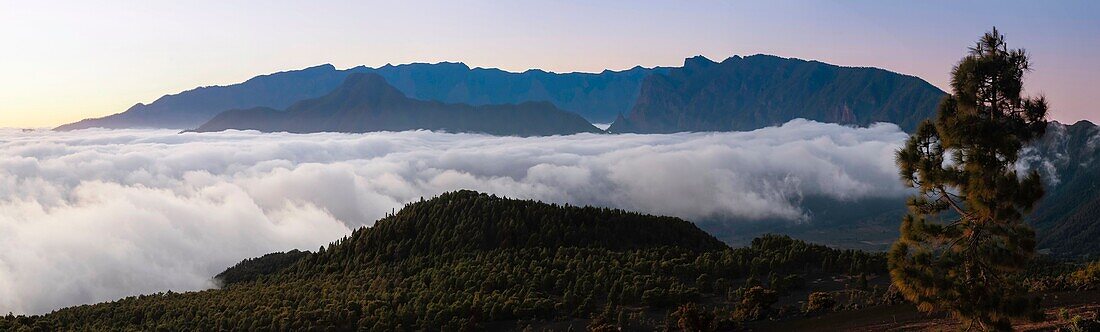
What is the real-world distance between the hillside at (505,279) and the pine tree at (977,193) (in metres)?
16.6

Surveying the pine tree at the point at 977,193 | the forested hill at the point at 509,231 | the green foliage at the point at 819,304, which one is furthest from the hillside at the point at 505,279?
the pine tree at the point at 977,193

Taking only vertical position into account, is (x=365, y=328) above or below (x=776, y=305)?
below

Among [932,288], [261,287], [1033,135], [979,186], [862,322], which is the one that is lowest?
[261,287]

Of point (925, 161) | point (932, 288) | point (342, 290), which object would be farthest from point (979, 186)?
point (342, 290)

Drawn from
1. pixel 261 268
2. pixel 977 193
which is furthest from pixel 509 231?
pixel 977 193

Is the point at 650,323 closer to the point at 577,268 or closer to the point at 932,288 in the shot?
the point at 577,268

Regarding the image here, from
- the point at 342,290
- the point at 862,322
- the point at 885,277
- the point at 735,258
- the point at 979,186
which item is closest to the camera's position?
the point at 979,186

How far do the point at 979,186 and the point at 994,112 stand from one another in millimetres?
2579

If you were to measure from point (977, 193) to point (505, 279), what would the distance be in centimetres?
5206

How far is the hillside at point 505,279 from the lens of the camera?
193ft

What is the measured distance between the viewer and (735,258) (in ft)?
230

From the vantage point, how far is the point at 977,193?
25.3 metres

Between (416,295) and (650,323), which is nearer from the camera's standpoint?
(650,323)

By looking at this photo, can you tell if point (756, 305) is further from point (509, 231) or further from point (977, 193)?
point (509, 231)
